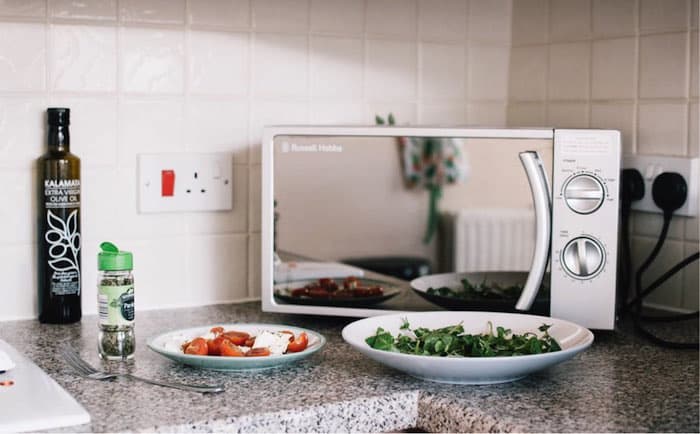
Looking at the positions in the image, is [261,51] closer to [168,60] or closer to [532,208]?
[168,60]

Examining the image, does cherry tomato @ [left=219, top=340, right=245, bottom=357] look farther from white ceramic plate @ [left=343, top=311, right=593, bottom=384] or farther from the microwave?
the microwave

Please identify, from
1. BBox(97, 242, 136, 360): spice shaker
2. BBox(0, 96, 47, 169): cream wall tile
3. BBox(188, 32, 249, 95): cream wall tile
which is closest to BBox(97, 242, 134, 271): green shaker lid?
BBox(97, 242, 136, 360): spice shaker

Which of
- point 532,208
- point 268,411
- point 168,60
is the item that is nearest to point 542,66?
point 532,208

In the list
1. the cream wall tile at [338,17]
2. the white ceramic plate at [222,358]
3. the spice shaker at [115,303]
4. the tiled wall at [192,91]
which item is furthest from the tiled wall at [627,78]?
the spice shaker at [115,303]

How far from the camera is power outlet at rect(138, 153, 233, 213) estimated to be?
149 centimetres

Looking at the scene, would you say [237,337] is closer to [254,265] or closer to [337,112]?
[254,265]

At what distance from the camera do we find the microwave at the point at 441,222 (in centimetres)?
132

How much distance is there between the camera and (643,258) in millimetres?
1556

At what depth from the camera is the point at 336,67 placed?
64.1 inches

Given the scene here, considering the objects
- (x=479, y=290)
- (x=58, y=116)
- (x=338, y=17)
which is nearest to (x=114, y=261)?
(x=58, y=116)

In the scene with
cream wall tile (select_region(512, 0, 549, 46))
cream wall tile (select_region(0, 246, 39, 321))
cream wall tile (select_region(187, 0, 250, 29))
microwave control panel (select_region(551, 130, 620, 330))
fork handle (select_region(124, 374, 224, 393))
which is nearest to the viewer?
fork handle (select_region(124, 374, 224, 393))

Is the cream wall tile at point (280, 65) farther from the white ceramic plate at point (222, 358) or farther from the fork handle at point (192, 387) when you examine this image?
the fork handle at point (192, 387)

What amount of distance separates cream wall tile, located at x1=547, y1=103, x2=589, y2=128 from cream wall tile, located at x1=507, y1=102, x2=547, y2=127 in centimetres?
2

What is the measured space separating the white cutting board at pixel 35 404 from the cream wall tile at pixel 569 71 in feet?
3.27
